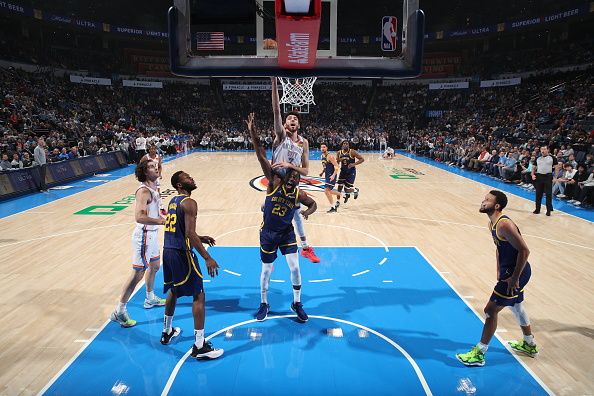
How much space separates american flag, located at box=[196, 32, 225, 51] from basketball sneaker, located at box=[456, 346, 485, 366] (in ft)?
15.4

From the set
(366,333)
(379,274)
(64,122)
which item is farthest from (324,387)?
(64,122)

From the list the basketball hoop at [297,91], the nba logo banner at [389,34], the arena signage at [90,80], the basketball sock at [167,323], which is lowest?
the basketball sock at [167,323]

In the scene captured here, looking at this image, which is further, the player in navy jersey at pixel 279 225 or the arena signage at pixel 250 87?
the arena signage at pixel 250 87

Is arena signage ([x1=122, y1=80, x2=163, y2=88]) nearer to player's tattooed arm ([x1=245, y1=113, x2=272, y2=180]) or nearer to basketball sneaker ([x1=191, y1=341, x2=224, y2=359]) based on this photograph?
player's tattooed arm ([x1=245, y1=113, x2=272, y2=180])

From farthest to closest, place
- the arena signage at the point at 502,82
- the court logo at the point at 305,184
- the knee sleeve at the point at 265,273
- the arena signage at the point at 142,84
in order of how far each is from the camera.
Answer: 1. the arena signage at the point at 142,84
2. the arena signage at the point at 502,82
3. the court logo at the point at 305,184
4. the knee sleeve at the point at 265,273

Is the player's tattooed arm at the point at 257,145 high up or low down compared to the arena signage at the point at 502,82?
down

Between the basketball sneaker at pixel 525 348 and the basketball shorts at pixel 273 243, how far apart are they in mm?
2648

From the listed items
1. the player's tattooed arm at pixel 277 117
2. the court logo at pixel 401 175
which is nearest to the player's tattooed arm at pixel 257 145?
the player's tattooed arm at pixel 277 117

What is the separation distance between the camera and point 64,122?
2677 centimetres

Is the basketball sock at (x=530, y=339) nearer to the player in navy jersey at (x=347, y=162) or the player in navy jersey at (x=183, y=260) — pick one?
the player in navy jersey at (x=183, y=260)

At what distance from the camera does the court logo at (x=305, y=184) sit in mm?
15101

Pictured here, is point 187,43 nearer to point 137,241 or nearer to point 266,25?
point 266,25

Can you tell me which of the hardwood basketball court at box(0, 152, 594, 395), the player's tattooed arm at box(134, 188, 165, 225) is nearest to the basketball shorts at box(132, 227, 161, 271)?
the player's tattooed arm at box(134, 188, 165, 225)

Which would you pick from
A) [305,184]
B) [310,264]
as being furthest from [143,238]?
[305,184]
